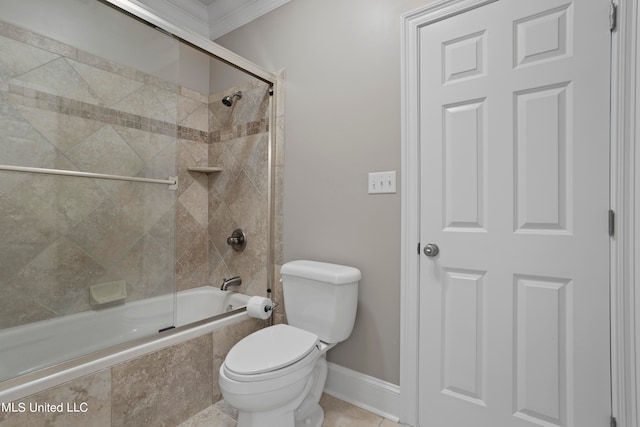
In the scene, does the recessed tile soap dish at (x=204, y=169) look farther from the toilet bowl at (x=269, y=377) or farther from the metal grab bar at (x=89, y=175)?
the toilet bowl at (x=269, y=377)

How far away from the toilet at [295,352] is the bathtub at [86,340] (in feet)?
1.17

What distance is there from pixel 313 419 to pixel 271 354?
1.53 feet

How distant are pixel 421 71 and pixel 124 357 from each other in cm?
177

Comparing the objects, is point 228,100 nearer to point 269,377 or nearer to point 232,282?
point 232,282

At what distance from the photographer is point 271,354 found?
1229 millimetres

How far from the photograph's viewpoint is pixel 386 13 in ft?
4.84

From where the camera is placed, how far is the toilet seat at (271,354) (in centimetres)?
112

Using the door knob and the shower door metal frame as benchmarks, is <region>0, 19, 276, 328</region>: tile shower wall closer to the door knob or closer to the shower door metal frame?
the shower door metal frame

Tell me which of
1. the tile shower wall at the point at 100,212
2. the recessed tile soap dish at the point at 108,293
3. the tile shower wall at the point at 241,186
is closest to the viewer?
the tile shower wall at the point at 100,212

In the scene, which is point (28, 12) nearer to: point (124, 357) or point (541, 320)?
point (124, 357)

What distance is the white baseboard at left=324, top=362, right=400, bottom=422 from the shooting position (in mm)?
1456

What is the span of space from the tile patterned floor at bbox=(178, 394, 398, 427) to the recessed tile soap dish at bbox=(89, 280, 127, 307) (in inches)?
28.2

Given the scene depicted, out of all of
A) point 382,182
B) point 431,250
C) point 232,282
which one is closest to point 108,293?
point 232,282

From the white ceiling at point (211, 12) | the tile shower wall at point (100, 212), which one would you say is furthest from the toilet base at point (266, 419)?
the white ceiling at point (211, 12)
